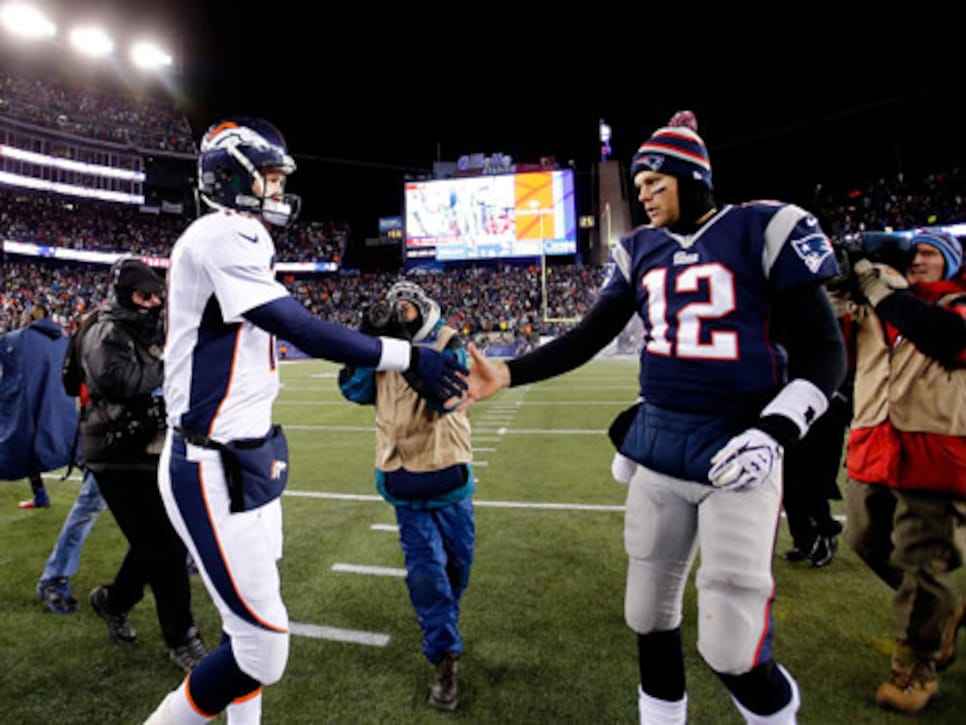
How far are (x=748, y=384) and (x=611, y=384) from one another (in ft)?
44.2

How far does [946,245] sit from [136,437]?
13.0 ft

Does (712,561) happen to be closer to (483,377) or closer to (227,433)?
(483,377)

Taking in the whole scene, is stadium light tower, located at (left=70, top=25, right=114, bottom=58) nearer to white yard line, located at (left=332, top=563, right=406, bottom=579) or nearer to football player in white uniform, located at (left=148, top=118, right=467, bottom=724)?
white yard line, located at (left=332, top=563, right=406, bottom=579)

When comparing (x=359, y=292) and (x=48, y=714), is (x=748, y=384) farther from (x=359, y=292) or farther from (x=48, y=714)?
(x=359, y=292)

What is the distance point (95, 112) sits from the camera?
136ft

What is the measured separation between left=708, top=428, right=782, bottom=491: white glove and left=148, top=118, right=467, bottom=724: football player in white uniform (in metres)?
0.79

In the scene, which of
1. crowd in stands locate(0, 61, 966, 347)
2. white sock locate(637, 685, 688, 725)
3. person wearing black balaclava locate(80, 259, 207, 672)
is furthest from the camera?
crowd in stands locate(0, 61, 966, 347)

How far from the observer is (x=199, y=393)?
1.80 meters

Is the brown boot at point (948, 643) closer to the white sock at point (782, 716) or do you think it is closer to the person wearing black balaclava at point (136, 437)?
the white sock at point (782, 716)

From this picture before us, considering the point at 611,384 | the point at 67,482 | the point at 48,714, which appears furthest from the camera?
the point at 611,384

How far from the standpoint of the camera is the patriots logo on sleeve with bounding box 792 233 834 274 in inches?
64.9

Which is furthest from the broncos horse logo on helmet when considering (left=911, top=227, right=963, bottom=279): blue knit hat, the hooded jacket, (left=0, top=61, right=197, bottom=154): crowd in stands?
(left=0, top=61, right=197, bottom=154): crowd in stands

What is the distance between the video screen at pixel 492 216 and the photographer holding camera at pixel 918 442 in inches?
1271

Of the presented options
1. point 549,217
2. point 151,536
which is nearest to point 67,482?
point 151,536
